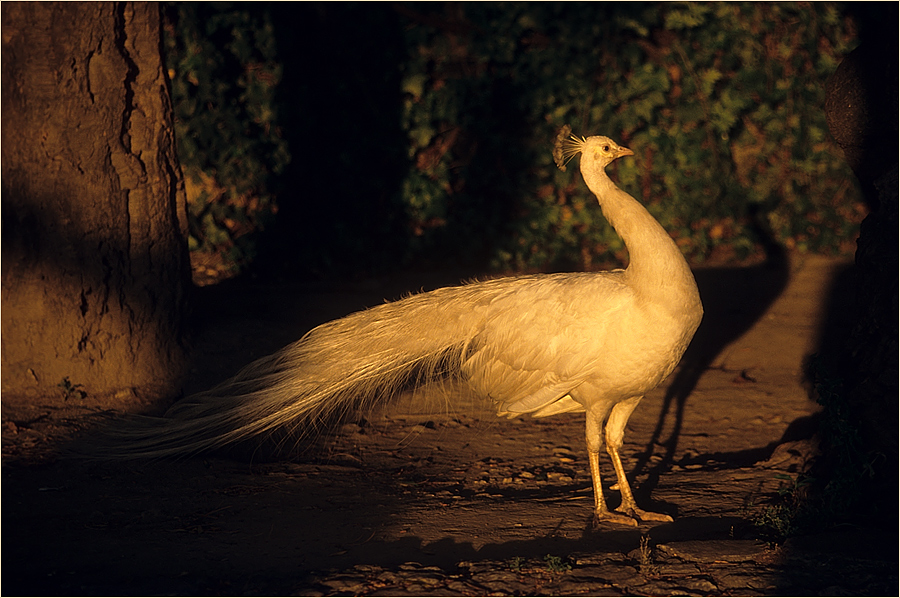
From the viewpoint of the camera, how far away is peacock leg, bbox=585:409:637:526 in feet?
12.8

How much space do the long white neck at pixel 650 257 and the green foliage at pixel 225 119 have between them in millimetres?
4826

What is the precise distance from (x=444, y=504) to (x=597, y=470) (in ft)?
2.53

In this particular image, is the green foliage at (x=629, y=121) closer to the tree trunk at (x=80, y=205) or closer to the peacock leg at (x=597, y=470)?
the tree trunk at (x=80, y=205)

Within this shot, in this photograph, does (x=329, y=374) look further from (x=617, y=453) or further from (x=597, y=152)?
(x=597, y=152)

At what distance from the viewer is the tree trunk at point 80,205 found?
5.00m

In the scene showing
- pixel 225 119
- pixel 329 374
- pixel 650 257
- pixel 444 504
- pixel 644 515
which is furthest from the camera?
pixel 225 119

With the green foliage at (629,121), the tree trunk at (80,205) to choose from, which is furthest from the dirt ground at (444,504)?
the green foliage at (629,121)

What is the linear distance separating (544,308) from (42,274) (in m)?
3.12

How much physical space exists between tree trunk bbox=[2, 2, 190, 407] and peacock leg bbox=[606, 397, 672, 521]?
2785 millimetres

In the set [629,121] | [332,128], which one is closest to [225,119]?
[332,128]

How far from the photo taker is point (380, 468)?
4.65 m

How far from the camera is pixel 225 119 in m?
7.97

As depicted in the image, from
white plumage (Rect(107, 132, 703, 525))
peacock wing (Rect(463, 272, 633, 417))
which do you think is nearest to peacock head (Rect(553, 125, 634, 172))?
white plumage (Rect(107, 132, 703, 525))

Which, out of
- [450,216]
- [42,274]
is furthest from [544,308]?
[450,216]
